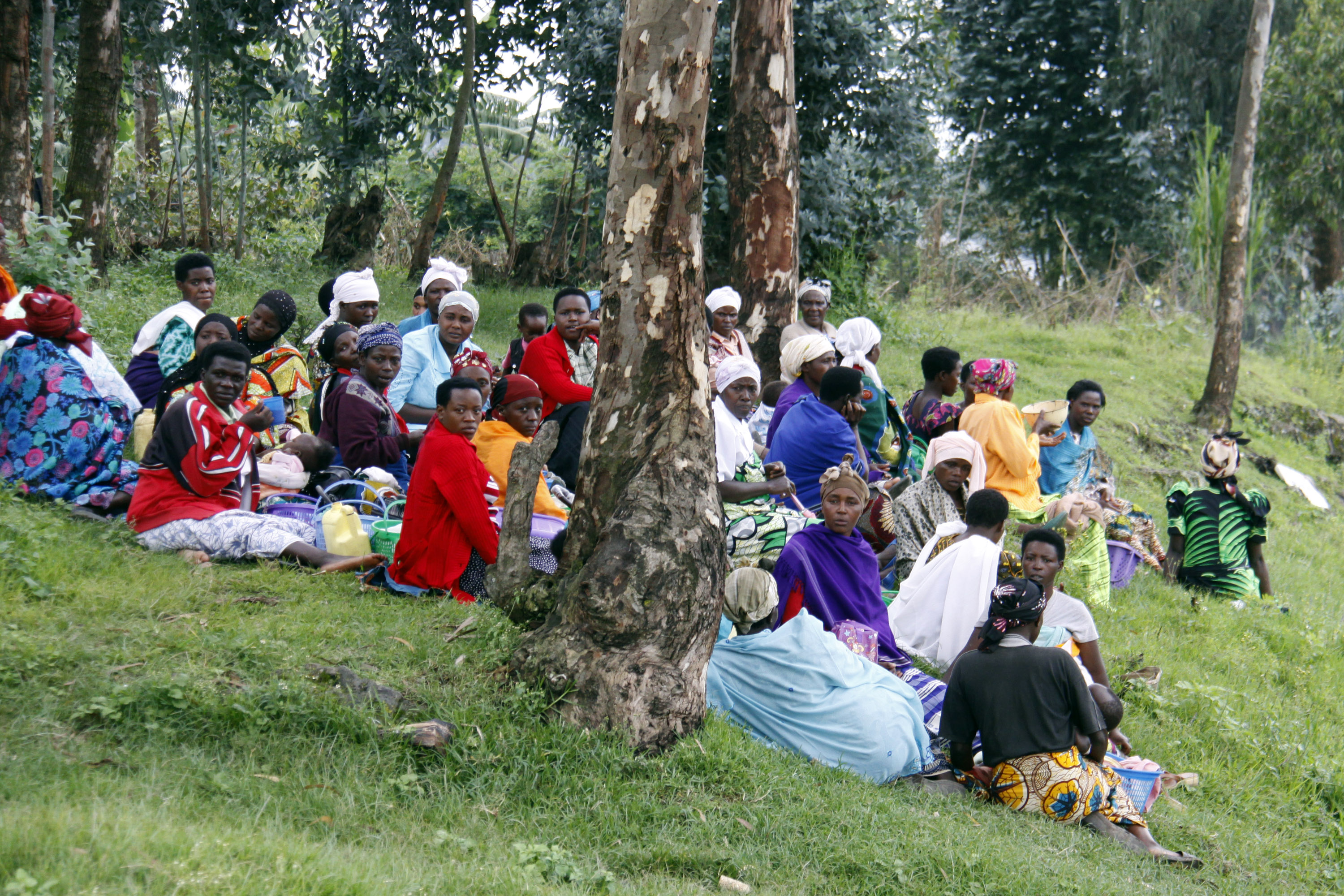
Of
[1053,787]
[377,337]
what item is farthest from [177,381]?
[1053,787]

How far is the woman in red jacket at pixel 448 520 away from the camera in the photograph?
5.68 m

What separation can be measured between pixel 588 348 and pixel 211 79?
1008cm

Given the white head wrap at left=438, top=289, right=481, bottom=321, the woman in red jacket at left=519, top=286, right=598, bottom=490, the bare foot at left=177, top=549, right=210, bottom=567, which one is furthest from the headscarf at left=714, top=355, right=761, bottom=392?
the bare foot at left=177, top=549, right=210, bottom=567

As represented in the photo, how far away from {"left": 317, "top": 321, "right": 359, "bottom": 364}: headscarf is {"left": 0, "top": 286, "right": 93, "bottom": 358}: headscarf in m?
1.41

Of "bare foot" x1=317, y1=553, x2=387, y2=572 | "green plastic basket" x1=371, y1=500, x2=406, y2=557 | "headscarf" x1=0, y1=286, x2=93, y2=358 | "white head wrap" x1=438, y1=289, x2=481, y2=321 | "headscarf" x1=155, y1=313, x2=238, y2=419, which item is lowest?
"bare foot" x1=317, y1=553, x2=387, y2=572

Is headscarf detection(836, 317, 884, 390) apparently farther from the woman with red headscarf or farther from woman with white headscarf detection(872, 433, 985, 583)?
the woman with red headscarf

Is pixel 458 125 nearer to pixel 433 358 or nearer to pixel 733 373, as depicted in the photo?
pixel 433 358

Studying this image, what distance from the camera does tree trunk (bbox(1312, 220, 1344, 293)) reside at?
2259 cm

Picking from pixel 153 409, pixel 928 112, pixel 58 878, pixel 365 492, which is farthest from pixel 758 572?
pixel 928 112

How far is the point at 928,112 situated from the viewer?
46.8 feet

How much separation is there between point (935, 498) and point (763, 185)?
171 inches

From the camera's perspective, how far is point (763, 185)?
33.9ft

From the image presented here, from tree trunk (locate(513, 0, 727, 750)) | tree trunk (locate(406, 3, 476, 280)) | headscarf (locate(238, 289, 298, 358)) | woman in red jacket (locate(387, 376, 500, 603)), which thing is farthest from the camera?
tree trunk (locate(406, 3, 476, 280))

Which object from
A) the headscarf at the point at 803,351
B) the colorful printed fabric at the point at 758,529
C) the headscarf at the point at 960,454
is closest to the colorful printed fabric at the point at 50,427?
the colorful printed fabric at the point at 758,529
